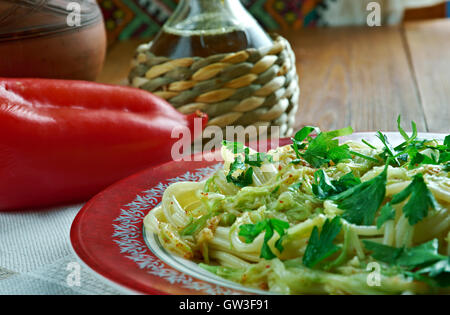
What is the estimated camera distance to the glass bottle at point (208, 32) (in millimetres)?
1795

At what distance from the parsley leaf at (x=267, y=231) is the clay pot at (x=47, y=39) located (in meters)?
0.93

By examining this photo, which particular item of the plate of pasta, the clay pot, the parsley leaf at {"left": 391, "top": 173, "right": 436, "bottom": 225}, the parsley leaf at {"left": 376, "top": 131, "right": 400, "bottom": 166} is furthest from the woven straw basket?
the parsley leaf at {"left": 391, "top": 173, "right": 436, "bottom": 225}

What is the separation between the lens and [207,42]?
5.87 feet

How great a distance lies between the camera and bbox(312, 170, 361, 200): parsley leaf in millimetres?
1113

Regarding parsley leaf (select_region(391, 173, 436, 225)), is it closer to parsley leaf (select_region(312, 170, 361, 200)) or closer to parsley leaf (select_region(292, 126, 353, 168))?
parsley leaf (select_region(312, 170, 361, 200))

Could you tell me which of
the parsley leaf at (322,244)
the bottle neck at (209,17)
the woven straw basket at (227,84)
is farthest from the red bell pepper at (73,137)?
the parsley leaf at (322,244)

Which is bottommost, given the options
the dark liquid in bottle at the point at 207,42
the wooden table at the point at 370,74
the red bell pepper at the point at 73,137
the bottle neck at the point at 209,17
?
the wooden table at the point at 370,74

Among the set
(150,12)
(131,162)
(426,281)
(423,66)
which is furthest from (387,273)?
(150,12)

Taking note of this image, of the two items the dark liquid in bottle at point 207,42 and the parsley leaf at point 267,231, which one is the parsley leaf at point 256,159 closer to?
the parsley leaf at point 267,231

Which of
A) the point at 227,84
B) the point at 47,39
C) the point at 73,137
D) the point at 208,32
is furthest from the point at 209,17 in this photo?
the point at 73,137

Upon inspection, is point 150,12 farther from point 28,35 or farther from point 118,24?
point 28,35

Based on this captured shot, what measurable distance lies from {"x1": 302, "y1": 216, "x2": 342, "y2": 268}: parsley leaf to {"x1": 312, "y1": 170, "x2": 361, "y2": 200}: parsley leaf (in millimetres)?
108

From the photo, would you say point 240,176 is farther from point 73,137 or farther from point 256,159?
point 73,137

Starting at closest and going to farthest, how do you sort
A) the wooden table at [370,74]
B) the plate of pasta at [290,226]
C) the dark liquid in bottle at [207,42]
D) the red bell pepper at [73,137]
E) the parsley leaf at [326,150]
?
the plate of pasta at [290,226] → the parsley leaf at [326,150] → the red bell pepper at [73,137] → the dark liquid in bottle at [207,42] → the wooden table at [370,74]
